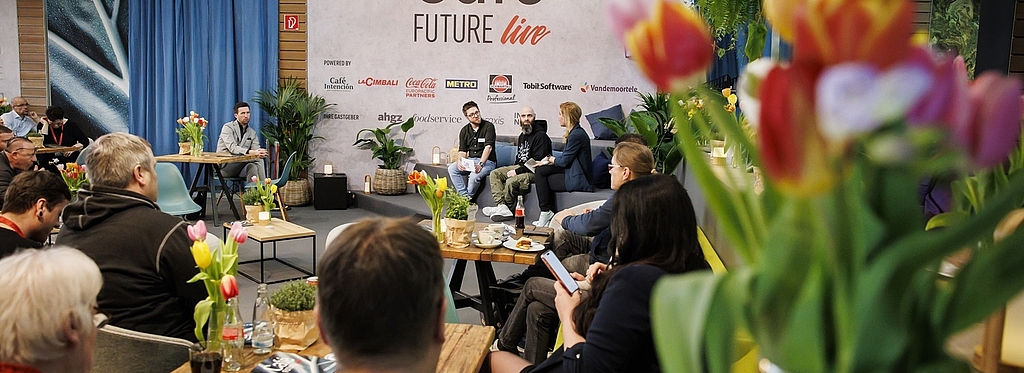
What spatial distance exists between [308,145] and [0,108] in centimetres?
346

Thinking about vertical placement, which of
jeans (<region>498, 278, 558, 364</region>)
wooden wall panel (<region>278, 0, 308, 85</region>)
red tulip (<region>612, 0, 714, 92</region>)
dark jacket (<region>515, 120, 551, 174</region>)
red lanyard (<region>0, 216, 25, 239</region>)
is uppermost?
wooden wall panel (<region>278, 0, 308, 85</region>)

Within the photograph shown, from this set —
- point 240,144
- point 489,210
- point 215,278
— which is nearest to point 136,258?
point 215,278

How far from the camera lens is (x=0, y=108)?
9133 millimetres

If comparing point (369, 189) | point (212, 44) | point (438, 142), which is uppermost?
point (212, 44)

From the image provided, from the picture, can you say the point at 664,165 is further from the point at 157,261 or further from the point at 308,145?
the point at 308,145

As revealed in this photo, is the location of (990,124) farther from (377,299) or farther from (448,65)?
(448,65)

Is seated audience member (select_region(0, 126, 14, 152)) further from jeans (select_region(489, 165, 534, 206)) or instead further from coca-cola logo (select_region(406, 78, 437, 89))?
coca-cola logo (select_region(406, 78, 437, 89))

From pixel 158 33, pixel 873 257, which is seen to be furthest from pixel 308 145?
pixel 873 257

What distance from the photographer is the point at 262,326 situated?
2.32m

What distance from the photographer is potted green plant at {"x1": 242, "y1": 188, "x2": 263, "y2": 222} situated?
5.80 metres

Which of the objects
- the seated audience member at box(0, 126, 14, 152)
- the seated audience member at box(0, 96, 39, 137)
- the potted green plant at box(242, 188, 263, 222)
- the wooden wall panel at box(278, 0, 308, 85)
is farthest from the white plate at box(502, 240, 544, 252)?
the seated audience member at box(0, 96, 39, 137)

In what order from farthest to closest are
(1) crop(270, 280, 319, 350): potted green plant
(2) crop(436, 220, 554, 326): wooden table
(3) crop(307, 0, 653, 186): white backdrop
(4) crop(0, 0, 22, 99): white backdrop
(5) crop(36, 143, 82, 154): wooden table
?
(4) crop(0, 0, 22, 99): white backdrop < (3) crop(307, 0, 653, 186): white backdrop < (5) crop(36, 143, 82, 154): wooden table < (2) crop(436, 220, 554, 326): wooden table < (1) crop(270, 280, 319, 350): potted green plant

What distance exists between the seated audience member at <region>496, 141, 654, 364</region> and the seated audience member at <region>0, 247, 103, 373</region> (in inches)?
90.8

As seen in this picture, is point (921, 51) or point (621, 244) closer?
point (921, 51)
